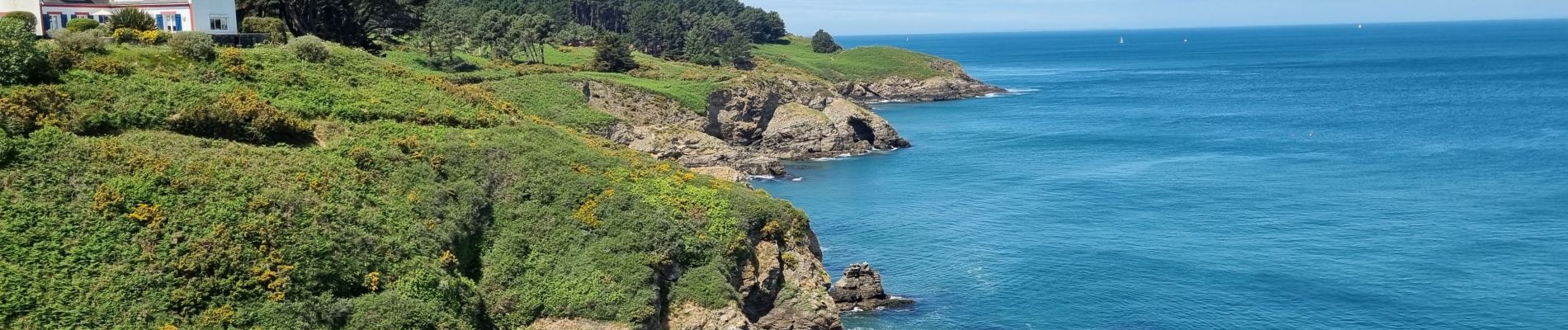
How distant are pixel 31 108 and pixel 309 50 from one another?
15625 mm

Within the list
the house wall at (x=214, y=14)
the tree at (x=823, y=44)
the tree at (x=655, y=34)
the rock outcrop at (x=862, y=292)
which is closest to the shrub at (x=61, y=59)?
the house wall at (x=214, y=14)

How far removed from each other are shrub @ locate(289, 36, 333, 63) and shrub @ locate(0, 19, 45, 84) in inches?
477

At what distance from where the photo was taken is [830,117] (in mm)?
102188

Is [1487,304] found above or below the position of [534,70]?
below

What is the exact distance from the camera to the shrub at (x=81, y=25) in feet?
158

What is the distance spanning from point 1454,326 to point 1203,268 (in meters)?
10.9

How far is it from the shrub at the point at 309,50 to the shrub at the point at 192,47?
502 centimetres

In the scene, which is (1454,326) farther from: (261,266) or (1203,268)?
(261,266)

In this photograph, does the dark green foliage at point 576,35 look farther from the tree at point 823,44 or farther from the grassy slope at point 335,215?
the grassy slope at point 335,215

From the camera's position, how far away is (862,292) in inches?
1905

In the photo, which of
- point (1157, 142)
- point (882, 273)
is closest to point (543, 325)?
point (882, 273)

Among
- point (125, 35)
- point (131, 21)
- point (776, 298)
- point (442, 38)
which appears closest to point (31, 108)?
point (125, 35)

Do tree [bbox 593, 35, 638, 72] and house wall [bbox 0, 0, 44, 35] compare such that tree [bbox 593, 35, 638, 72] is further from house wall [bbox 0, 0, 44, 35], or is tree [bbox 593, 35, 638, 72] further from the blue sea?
house wall [bbox 0, 0, 44, 35]

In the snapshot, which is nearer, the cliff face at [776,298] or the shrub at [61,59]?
the cliff face at [776,298]
